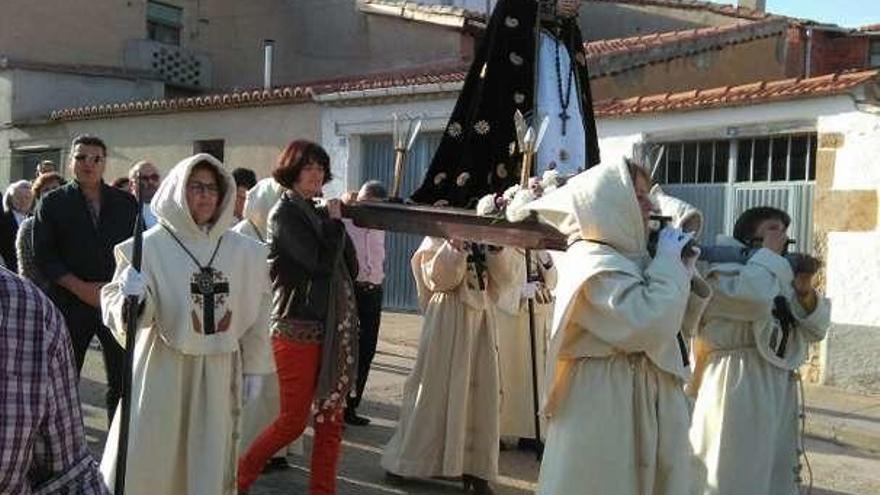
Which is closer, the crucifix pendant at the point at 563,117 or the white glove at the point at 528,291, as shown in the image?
the crucifix pendant at the point at 563,117

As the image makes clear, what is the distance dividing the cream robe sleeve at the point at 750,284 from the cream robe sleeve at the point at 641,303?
1177 mm

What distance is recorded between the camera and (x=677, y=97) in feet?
37.8

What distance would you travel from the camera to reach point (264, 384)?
6164mm

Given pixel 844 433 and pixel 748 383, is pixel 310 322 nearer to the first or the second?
pixel 748 383

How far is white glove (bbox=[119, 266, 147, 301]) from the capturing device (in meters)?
4.11

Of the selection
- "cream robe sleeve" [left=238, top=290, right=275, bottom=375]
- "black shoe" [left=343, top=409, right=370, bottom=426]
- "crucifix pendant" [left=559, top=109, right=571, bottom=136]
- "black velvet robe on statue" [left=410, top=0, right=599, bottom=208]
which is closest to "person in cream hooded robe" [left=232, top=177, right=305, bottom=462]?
"black shoe" [left=343, top=409, right=370, bottom=426]

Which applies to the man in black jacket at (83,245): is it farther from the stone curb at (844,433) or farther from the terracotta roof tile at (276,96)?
the terracotta roof tile at (276,96)

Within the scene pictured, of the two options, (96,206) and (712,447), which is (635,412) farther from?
(96,206)

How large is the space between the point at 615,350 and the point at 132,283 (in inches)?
73.9

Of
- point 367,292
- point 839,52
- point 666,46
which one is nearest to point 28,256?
point 367,292

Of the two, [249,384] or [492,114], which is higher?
[492,114]

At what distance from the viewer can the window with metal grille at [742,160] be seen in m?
10.7

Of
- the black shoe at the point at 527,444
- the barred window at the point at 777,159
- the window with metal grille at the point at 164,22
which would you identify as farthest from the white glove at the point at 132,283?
the window with metal grille at the point at 164,22

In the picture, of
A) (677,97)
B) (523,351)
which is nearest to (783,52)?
(677,97)
